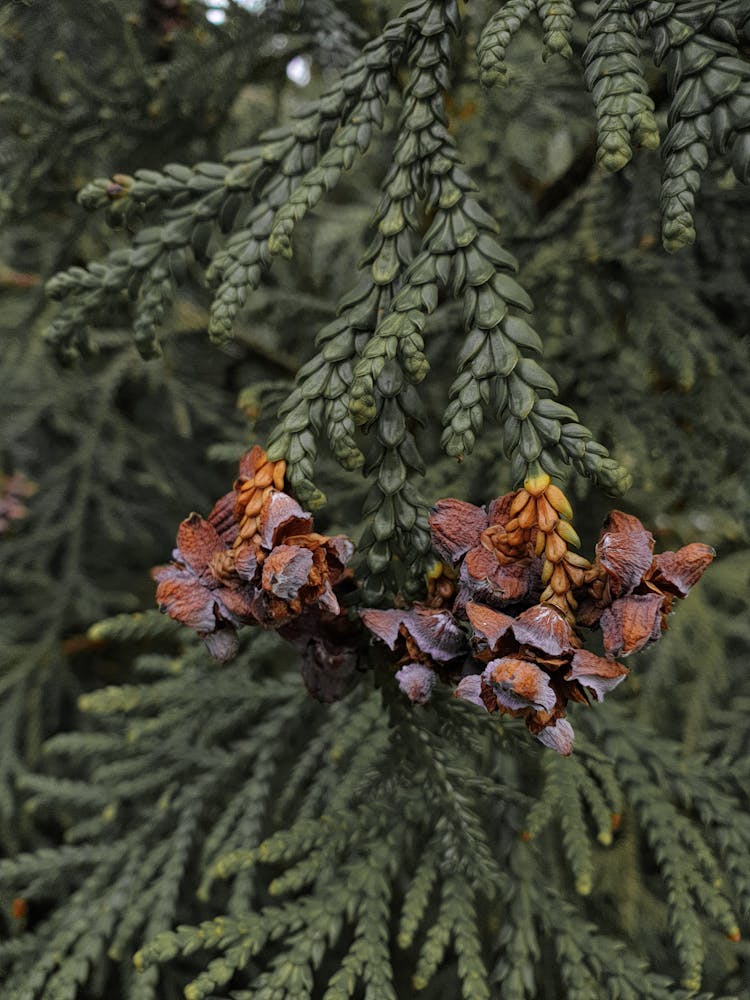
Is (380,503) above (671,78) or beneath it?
beneath

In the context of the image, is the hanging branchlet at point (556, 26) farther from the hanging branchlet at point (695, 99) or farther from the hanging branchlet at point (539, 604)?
the hanging branchlet at point (539, 604)

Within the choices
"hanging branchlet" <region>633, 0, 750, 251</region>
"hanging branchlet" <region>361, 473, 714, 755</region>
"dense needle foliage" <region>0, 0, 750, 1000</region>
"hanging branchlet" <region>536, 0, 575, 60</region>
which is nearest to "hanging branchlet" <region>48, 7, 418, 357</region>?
"dense needle foliage" <region>0, 0, 750, 1000</region>

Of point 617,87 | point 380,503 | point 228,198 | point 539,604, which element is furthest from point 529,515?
point 228,198

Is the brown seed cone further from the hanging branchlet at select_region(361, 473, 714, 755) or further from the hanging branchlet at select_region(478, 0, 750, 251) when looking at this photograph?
the hanging branchlet at select_region(478, 0, 750, 251)

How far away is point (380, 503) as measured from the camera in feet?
3.09

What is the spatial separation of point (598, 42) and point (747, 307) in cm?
100

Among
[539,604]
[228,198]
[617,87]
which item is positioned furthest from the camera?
[228,198]

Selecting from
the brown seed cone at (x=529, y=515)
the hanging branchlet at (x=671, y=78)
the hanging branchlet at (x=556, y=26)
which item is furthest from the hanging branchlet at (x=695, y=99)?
the brown seed cone at (x=529, y=515)

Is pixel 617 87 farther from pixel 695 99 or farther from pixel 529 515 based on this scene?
pixel 529 515

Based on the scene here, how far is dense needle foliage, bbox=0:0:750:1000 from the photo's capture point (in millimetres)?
873

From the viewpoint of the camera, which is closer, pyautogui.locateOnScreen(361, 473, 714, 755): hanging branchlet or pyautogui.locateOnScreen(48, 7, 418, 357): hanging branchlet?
pyautogui.locateOnScreen(361, 473, 714, 755): hanging branchlet

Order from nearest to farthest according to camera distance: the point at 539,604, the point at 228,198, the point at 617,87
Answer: the point at 539,604
the point at 617,87
the point at 228,198

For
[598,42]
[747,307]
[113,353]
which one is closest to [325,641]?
[598,42]

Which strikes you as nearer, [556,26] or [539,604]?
[539,604]
